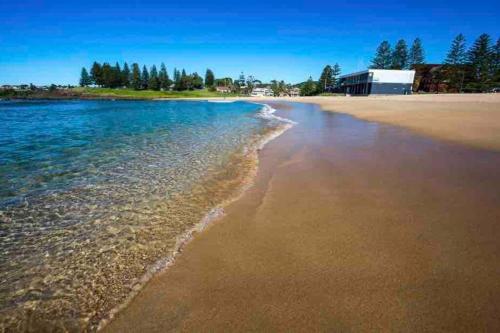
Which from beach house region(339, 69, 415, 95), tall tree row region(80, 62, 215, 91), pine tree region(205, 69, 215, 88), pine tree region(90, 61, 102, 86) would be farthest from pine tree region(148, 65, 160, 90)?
beach house region(339, 69, 415, 95)

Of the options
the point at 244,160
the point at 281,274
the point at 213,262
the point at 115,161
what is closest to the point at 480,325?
the point at 281,274

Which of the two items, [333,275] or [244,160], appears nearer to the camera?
[333,275]

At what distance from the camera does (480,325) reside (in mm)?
2510

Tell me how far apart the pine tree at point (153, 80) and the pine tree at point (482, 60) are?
121559mm

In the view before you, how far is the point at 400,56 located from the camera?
9075 centimetres

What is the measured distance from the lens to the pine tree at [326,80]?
352 ft

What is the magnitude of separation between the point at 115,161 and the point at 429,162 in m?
10.3

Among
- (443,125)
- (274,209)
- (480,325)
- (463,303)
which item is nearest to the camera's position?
(480,325)

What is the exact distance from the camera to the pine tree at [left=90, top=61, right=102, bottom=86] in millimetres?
125125

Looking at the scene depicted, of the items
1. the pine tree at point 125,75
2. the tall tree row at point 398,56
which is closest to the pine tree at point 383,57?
the tall tree row at point 398,56

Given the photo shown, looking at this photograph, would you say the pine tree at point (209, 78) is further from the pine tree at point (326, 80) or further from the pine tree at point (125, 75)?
the pine tree at point (326, 80)

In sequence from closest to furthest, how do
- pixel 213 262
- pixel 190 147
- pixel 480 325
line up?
pixel 480 325 < pixel 213 262 < pixel 190 147

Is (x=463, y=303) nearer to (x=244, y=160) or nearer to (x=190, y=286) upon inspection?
(x=190, y=286)

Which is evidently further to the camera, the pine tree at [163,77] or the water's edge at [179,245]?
the pine tree at [163,77]
